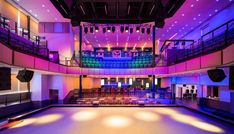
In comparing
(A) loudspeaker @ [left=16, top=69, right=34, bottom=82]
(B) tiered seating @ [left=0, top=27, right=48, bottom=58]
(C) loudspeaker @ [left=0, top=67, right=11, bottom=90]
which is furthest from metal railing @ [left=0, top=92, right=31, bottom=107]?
(C) loudspeaker @ [left=0, top=67, right=11, bottom=90]

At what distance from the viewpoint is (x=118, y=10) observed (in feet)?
49.2

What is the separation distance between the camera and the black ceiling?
13.4 meters

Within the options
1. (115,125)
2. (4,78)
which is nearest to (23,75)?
(4,78)

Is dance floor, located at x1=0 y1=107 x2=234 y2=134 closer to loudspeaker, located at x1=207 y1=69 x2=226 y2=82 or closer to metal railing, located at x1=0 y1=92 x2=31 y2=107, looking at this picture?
loudspeaker, located at x1=207 y1=69 x2=226 y2=82

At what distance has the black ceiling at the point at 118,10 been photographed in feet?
43.8

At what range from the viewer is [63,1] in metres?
13.2

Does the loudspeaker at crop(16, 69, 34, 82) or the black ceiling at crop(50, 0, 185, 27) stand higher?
the black ceiling at crop(50, 0, 185, 27)

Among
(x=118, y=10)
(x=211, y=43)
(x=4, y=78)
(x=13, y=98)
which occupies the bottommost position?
(x=13, y=98)

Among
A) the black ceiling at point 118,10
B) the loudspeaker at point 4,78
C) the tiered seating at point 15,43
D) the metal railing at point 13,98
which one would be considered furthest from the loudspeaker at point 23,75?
the black ceiling at point 118,10

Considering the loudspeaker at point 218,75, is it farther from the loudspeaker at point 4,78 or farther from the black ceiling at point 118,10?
the loudspeaker at point 4,78

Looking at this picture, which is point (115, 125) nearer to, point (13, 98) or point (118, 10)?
point (13, 98)

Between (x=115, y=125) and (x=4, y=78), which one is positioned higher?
(x=4, y=78)

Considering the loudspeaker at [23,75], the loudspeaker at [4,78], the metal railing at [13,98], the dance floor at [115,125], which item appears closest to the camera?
the dance floor at [115,125]

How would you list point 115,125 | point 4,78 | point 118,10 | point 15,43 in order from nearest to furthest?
1. point 115,125
2. point 4,78
3. point 15,43
4. point 118,10
